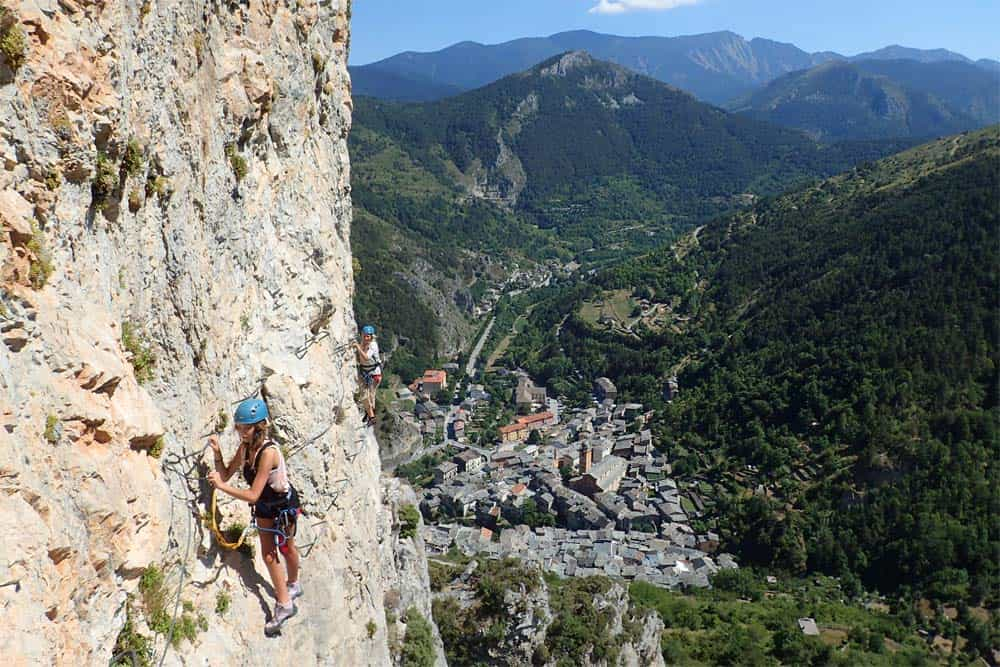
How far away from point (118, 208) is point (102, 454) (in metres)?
2.30

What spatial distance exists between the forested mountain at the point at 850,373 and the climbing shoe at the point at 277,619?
2057 inches

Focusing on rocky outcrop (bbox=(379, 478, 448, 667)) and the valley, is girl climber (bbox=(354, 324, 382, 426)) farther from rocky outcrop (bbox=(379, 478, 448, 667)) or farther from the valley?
the valley

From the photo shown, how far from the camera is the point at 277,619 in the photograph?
25.6ft

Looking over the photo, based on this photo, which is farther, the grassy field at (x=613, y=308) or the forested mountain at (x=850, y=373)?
the grassy field at (x=613, y=308)

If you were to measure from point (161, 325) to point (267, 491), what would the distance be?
2.12 meters

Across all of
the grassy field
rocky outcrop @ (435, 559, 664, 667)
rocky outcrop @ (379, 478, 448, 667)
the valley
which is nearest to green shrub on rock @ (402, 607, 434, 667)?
rocky outcrop @ (379, 478, 448, 667)

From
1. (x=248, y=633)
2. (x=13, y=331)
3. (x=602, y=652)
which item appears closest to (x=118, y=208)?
(x=13, y=331)

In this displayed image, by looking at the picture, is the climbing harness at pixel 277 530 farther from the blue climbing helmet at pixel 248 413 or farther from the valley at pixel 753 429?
the valley at pixel 753 429

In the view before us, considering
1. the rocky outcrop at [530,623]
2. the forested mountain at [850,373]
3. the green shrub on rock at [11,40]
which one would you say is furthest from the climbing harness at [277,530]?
the forested mountain at [850,373]

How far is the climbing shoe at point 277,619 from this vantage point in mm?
7730

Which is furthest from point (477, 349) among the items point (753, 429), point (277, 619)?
point (277, 619)

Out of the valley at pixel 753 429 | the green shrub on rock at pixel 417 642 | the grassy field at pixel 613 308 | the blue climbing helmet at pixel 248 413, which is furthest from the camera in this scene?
the grassy field at pixel 613 308

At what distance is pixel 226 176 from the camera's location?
876cm

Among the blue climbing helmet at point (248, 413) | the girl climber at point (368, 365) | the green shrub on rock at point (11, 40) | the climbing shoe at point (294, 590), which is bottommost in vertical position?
the climbing shoe at point (294, 590)
